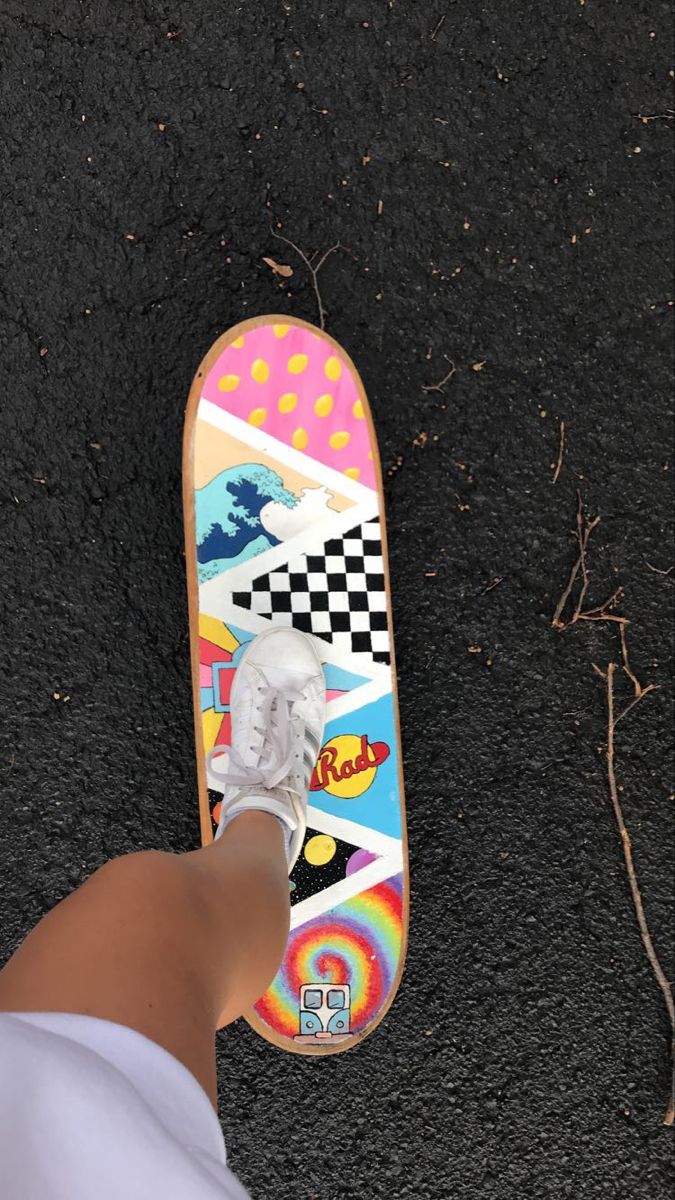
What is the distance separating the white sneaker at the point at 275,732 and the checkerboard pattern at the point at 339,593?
1.8 inches

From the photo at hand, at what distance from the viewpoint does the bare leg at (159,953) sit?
32.4 inches

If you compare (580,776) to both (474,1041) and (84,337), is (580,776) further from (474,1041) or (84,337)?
(84,337)

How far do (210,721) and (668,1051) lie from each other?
3.29 feet

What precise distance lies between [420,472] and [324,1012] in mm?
952

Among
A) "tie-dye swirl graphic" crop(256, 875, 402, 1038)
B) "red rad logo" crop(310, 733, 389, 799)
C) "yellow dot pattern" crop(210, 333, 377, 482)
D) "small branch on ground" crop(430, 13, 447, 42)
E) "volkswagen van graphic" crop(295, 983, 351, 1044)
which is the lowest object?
"volkswagen van graphic" crop(295, 983, 351, 1044)

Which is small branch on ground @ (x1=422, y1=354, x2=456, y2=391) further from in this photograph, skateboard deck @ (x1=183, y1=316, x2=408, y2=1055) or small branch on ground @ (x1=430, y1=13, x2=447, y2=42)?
small branch on ground @ (x1=430, y1=13, x2=447, y2=42)

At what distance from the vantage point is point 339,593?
4.95 ft

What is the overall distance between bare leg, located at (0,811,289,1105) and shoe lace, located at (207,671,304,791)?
0.71 feet

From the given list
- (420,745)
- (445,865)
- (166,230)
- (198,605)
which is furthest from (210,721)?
(166,230)

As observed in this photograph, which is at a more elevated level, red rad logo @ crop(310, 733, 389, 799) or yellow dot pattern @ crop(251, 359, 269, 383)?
yellow dot pattern @ crop(251, 359, 269, 383)

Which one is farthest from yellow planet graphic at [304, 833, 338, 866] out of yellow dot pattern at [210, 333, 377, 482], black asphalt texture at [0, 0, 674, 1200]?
yellow dot pattern at [210, 333, 377, 482]

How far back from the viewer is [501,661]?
152 cm

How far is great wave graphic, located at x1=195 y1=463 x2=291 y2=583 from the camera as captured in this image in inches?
57.9

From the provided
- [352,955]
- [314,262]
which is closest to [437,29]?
[314,262]
